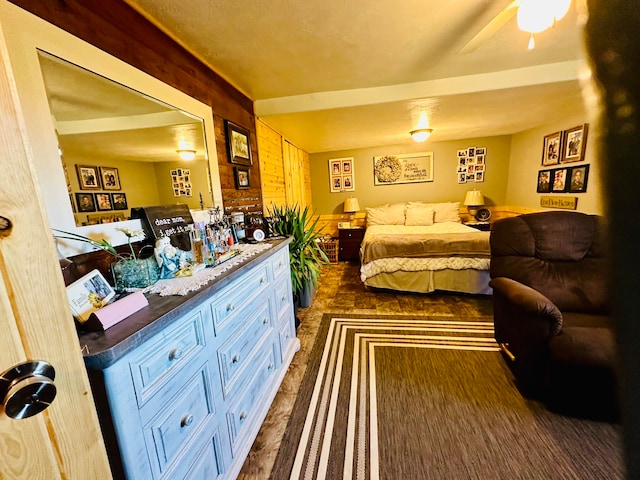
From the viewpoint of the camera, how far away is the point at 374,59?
1898 millimetres

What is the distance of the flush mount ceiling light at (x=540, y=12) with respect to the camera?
1.10 meters

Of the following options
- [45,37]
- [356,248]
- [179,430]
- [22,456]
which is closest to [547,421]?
[179,430]

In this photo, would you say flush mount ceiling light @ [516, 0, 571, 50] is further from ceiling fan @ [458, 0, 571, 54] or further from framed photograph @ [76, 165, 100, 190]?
framed photograph @ [76, 165, 100, 190]

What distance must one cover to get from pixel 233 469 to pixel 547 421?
1.60 metres

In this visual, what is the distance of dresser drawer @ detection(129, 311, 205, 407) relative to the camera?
72 cm

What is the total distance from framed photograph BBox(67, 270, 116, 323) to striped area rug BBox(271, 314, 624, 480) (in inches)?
42.4

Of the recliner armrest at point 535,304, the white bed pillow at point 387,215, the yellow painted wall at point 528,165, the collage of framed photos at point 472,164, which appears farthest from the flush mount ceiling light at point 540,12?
the collage of framed photos at point 472,164

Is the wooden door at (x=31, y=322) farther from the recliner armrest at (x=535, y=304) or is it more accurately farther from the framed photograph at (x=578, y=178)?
the framed photograph at (x=578, y=178)

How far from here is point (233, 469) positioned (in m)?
1.14

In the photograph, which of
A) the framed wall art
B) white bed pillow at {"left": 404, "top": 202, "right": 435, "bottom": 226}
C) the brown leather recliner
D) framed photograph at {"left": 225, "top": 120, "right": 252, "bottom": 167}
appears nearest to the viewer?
the brown leather recliner

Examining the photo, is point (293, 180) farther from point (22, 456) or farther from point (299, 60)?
point (22, 456)

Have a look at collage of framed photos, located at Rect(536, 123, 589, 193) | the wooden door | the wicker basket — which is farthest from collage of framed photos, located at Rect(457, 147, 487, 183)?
the wooden door

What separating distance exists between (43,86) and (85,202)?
403mm

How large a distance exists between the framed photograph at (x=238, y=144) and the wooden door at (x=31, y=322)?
177 cm
